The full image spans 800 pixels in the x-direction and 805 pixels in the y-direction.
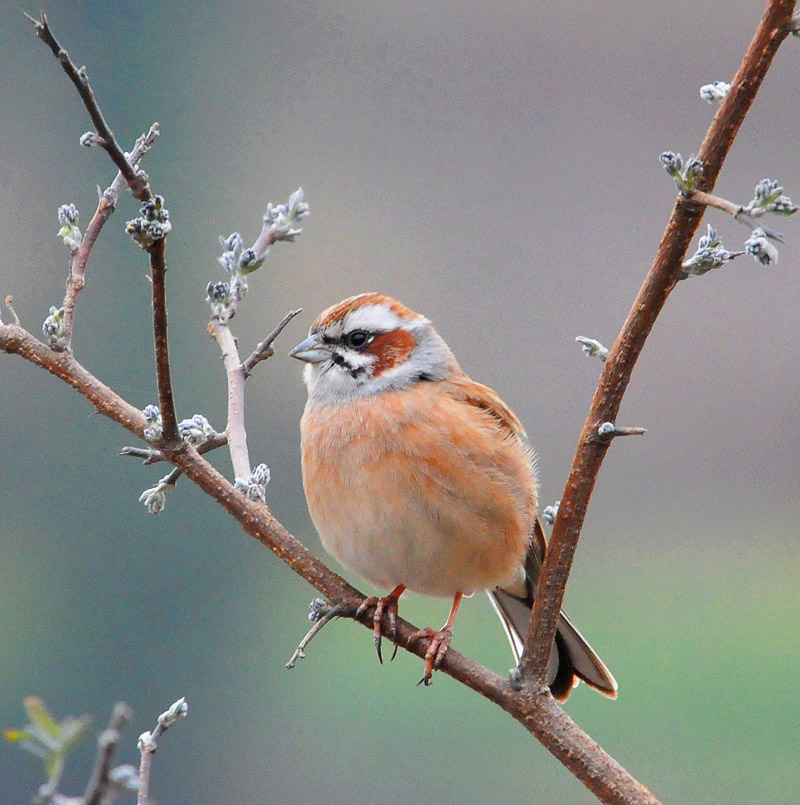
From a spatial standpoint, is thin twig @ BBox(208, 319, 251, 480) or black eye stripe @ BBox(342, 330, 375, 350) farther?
black eye stripe @ BBox(342, 330, 375, 350)

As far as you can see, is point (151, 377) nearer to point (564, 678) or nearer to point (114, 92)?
point (114, 92)

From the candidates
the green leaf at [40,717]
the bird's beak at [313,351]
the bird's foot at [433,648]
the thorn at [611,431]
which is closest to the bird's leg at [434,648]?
the bird's foot at [433,648]

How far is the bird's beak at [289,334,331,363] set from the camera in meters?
2.39

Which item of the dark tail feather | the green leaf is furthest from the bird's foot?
the green leaf

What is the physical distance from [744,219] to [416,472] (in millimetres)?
1141

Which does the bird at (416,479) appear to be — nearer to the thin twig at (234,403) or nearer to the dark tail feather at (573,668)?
the dark tail feather at (573,668)

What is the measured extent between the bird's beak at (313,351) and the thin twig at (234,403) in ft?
1.47

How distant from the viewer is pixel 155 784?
7.18 m

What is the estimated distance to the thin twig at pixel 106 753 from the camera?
0.80 m

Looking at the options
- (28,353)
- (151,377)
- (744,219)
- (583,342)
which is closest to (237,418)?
(28,353)

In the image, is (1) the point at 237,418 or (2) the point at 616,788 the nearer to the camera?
(2) the point at 616,788

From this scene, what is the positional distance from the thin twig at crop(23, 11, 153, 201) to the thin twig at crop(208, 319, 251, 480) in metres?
0.64

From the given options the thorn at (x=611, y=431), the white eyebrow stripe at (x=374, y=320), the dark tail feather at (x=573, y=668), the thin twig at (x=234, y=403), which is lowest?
the dark tail feather at (x=573, y=668)

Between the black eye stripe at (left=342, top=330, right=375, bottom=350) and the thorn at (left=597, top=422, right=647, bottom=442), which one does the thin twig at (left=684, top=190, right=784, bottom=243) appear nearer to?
the thorn at (left=597, top=422, right=647, bottom=442)
